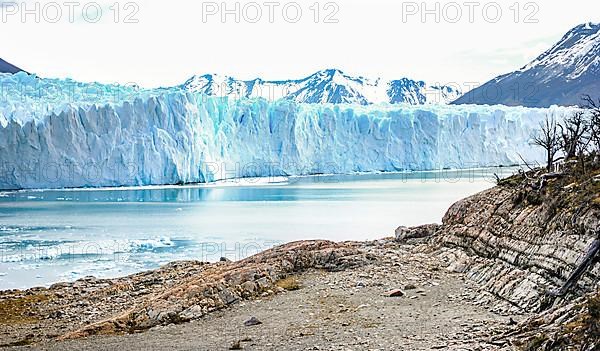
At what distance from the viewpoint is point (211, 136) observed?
53500 mm

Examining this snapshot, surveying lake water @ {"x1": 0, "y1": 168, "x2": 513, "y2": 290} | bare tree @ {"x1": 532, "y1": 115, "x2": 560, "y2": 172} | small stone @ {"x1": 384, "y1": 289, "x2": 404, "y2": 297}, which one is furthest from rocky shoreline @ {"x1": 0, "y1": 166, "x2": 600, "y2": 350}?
lake water @ {"x1": 0, "y1": 168, "x2": 513, "y2": 290}

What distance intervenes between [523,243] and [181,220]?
25.0m

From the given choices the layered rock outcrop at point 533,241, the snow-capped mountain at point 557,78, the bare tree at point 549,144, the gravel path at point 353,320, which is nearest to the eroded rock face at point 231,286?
the gravel path at point 353,320

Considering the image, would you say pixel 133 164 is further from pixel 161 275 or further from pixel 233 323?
pixel 233 323

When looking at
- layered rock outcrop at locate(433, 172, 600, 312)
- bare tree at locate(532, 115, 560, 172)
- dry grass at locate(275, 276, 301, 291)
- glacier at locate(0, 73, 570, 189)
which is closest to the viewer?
layered rock outcrop at locate(433, 172, 600, 312)

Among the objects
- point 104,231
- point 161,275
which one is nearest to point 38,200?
point 104,231

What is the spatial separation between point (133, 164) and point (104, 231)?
1904 centimetres

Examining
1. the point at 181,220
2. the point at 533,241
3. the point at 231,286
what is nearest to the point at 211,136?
the point at 181,220

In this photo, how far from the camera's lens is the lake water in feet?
77.2

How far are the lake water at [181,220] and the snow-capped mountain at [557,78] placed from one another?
328 feet

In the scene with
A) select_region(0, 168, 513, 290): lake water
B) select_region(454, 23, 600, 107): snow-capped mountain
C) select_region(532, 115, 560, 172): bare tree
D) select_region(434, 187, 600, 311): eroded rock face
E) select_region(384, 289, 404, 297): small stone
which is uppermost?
select_region(454, 23, 600, 107): snow-capped mountain

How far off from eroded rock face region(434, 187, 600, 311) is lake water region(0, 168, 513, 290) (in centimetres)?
445

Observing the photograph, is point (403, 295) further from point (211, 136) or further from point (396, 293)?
point (211, 136)

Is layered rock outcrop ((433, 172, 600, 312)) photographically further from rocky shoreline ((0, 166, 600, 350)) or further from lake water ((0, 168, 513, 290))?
lake water ((0, 168, 513, 290))
